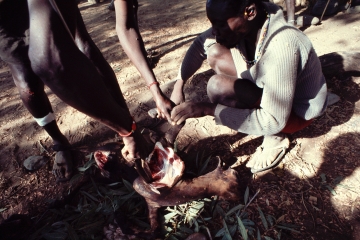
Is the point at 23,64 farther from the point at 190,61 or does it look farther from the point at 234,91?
the point at 234,91

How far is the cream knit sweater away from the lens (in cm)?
156

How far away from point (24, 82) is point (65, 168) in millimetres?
905

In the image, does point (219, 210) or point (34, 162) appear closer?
point (219, 210)

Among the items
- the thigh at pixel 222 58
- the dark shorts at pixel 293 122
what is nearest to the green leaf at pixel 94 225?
the dark shorts at pixel 293 122

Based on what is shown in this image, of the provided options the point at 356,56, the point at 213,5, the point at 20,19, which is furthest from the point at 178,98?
the point at 356,56

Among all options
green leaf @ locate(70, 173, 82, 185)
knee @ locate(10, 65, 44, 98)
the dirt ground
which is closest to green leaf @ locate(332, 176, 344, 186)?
the dirt ground

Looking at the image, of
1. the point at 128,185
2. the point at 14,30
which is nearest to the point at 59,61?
the point at 14,30

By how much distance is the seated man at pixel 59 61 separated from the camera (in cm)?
121

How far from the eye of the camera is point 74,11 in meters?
1.79

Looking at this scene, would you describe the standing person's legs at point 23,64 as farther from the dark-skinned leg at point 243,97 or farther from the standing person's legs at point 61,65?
the dark-skinned leg at point 243,97

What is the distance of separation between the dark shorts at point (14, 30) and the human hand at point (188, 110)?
1223 mm

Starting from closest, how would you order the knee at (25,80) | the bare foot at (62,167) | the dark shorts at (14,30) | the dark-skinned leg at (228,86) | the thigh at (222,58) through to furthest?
the dark shorts at (14,30), the knee at (25,80), the dark-skinned leg at (228,86), the thigh at (222,58), the bare foot at (62,167)

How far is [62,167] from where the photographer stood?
8.02 ft

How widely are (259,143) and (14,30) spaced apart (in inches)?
90.2
